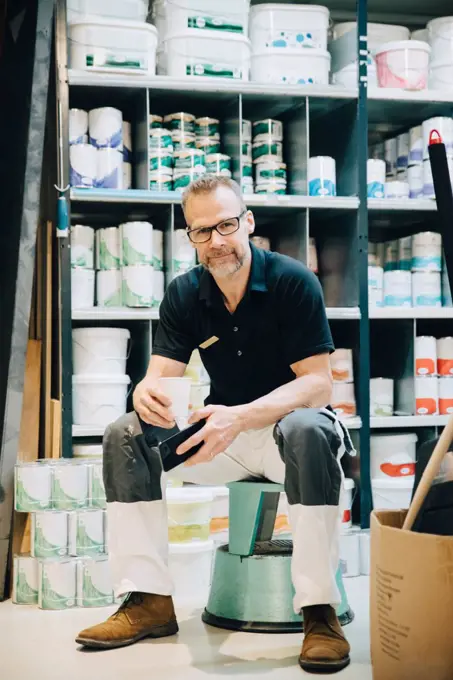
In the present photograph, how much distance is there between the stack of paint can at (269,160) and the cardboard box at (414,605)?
215cm

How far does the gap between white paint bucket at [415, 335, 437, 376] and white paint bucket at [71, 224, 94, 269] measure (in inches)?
56.3

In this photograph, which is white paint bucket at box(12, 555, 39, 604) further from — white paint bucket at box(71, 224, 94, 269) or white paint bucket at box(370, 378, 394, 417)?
white paint bucket at box(370, 378, 394, 417)

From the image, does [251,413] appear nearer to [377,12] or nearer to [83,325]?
[83,325]

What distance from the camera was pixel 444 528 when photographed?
1.84m

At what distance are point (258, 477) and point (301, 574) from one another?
488 millimetres

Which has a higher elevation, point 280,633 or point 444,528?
point 444,528

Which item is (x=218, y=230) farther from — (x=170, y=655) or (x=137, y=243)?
(x=170, y=655)

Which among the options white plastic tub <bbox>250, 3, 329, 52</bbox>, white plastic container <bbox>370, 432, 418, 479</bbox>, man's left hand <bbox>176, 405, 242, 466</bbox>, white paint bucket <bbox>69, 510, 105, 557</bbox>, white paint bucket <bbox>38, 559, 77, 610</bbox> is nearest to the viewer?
man's left hand <bbox>176, 405, 242, 466</bbox>

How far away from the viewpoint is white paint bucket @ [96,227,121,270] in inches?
143

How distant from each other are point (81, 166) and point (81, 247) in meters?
0.31

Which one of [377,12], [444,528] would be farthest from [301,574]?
[377,12]

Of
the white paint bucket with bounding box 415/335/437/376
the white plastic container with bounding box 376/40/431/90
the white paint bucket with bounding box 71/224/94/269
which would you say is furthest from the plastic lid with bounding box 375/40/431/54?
the white paint bucket with bounding box 71/224/94/269

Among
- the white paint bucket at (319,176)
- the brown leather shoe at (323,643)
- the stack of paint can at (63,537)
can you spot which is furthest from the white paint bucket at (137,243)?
the brown leather shoe at (323,643)

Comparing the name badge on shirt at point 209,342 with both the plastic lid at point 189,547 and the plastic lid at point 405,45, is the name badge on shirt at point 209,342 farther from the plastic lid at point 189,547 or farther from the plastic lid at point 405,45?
the plastic lid at point 405,45
